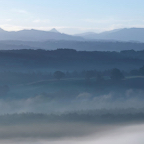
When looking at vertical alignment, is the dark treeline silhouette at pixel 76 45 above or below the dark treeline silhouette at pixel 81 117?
above

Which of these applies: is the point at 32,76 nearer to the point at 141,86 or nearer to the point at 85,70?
the point at 85,70

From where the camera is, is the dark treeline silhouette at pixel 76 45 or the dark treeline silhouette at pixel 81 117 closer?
the dark treeline silhouette at pixel 81 117

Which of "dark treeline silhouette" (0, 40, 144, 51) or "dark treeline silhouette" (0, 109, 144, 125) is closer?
"dark treeline silhouette" (0, 109, 144, 125)

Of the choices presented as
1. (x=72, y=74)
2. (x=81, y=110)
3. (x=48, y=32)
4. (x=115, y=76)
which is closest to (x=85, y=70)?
(x=72, y=74)

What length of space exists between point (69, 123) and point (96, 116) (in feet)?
4.09

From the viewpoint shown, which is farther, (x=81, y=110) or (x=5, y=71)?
(x=5, y=71)

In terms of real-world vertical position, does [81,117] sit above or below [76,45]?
below

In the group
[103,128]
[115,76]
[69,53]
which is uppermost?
[69,53]

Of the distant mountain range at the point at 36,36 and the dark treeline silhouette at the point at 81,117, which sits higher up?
the distant mountain range at the point at 36,36

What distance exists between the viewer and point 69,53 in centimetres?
1394

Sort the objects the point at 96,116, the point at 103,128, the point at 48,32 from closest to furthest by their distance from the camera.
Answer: the point at 103,128 → the point at 96,116 → the point at 48,32

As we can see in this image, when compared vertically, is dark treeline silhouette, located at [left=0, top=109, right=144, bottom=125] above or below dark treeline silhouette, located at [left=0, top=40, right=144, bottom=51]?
below

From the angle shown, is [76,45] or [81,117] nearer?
[81,117]

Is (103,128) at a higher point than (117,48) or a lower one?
lower
